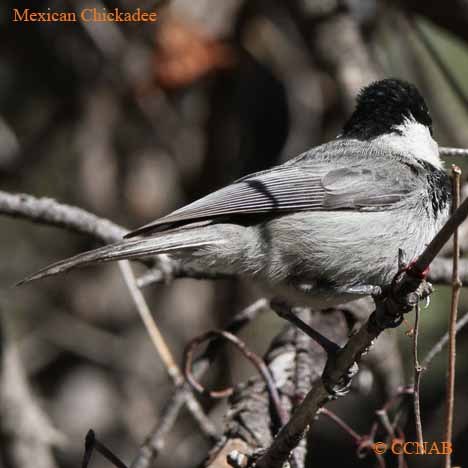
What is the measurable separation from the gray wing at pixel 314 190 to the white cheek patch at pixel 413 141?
0.15 m

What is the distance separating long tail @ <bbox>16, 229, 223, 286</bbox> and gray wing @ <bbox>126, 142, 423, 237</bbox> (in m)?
0.06

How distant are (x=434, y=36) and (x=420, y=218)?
376cm

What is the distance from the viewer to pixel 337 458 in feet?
16.4

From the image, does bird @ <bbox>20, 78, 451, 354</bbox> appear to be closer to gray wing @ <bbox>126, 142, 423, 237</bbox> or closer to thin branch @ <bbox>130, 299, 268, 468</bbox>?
gray wing @ <bbox>126, 142, 423, 237</bbox>

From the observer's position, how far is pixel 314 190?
10.4 feet

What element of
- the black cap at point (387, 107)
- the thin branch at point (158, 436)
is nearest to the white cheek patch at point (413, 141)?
the black cap at point (387, 107)

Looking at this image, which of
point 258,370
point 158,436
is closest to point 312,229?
point 258,370

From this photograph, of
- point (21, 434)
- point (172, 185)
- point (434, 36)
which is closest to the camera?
point (21, 434)

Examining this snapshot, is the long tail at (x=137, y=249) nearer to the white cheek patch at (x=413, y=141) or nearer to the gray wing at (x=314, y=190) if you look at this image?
the gray wing at (x=314, y=190)

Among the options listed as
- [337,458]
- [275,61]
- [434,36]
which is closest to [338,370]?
[337,458]

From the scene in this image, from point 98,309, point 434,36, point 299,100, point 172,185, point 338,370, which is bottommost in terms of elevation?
point 338,370

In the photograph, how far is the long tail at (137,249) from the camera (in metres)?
2.47

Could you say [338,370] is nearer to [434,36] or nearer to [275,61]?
[275,61]

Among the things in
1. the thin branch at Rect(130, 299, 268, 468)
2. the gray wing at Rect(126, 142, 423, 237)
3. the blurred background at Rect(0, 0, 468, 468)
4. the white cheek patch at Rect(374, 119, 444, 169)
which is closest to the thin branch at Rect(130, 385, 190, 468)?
the thin branch at Rect(130, 299, 268, 468)
